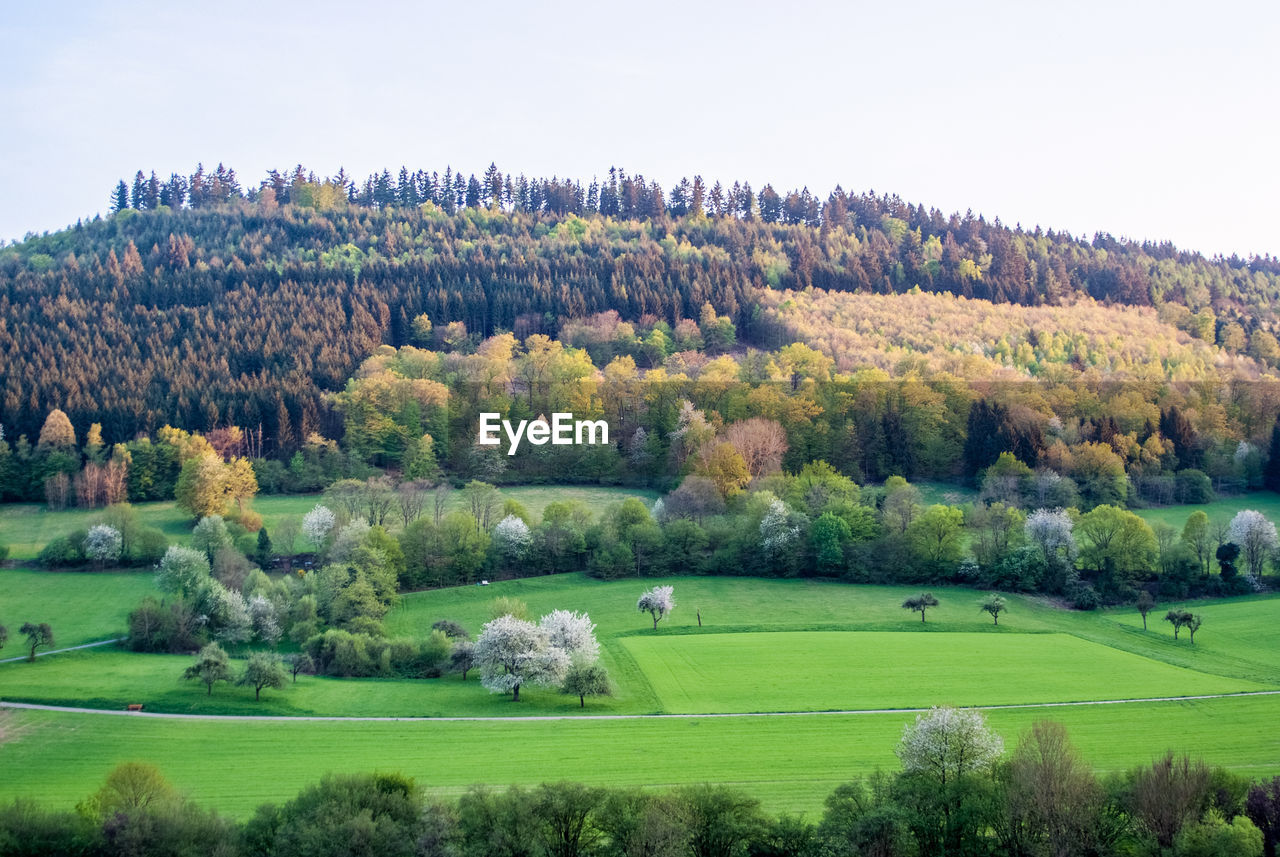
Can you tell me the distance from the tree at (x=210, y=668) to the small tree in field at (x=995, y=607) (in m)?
43.2

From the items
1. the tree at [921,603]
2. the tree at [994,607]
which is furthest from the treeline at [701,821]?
the tree at [921,603]

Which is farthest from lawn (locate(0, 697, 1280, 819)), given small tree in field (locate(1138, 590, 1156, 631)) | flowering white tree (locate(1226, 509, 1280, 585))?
flowering white tree (locate(1226, 509, 1280, 585))

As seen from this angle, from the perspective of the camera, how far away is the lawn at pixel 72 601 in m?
61.4

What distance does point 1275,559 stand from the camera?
6981 cm

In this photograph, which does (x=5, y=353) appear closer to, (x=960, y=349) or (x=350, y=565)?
(x=350, y=565)

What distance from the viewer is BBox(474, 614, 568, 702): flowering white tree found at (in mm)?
52188

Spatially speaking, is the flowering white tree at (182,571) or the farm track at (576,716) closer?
the farm track at (576,716)

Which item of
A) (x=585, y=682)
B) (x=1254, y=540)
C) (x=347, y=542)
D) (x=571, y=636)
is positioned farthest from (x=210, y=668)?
(x=1254, y=540)

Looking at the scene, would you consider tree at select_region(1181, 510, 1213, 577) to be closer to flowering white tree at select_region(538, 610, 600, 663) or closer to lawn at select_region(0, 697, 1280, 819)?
lawn at select_region(0, 697, 1280, 819)

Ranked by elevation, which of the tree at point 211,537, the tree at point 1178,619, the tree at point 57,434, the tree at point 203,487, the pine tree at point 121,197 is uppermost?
the pine tree at point 121,197

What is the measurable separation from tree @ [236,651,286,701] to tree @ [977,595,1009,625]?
40704 millimetres

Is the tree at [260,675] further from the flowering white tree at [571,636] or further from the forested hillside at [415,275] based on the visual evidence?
the forested hillside at [415,275]

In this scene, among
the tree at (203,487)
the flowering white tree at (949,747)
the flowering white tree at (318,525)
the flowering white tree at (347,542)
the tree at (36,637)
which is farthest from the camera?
the tree at (203,487)

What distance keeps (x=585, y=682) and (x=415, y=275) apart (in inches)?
3829
